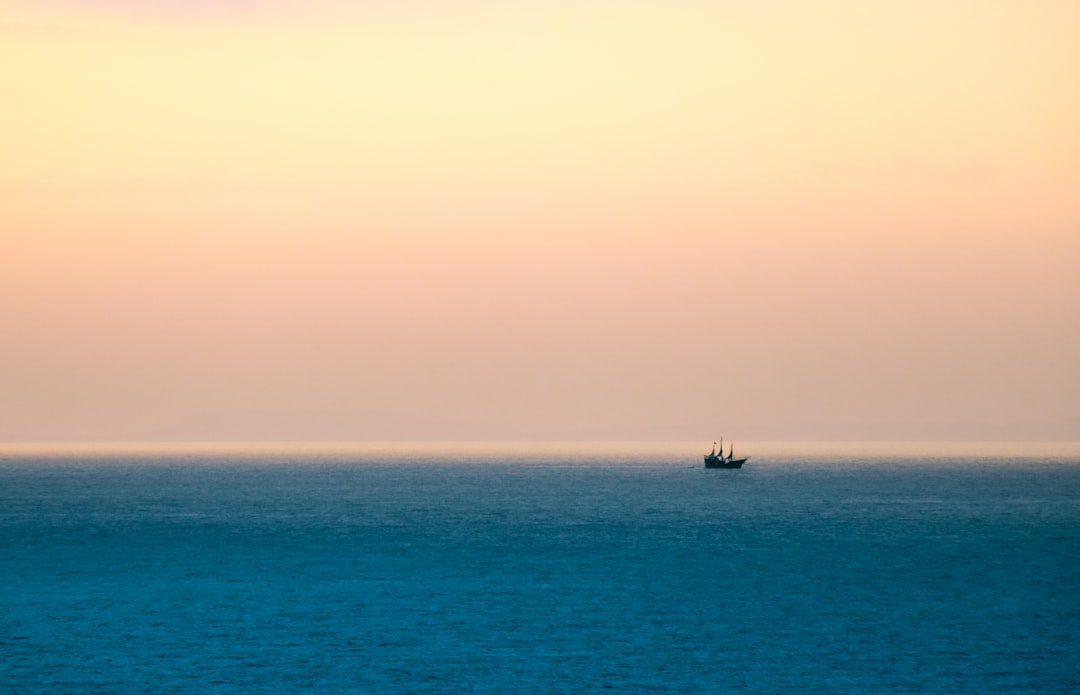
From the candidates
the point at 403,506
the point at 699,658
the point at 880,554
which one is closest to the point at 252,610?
the point at 699,658

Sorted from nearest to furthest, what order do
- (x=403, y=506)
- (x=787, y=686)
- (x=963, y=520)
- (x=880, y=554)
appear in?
(x=787, y=686) → (x=880, y=554) → (x=963, y=520) → (x=403, y=506)

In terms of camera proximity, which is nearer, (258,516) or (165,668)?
(165,668)

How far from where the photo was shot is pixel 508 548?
391 feet

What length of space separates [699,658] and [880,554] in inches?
2120

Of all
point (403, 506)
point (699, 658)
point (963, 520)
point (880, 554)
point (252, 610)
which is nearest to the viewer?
point (699, 658)

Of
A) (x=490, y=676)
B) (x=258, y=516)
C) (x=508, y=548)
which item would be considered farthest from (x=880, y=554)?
(x=258, y=516)

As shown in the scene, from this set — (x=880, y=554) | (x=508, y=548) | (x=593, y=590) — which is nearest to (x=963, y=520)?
(x=880, y=554)

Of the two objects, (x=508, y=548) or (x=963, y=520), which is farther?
(x=963, y=520)

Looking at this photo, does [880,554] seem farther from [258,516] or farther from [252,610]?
[258,516]

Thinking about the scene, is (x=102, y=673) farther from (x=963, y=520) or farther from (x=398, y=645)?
(x=963, y=520)

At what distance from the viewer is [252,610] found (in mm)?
81438

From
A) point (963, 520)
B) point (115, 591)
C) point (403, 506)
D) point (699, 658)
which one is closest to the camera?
point (699, 658)

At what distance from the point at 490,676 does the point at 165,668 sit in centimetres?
1640

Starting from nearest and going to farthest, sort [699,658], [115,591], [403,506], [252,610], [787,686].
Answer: [787,686] < [699,658] < [252,610] < [115,591] < [403,506]
